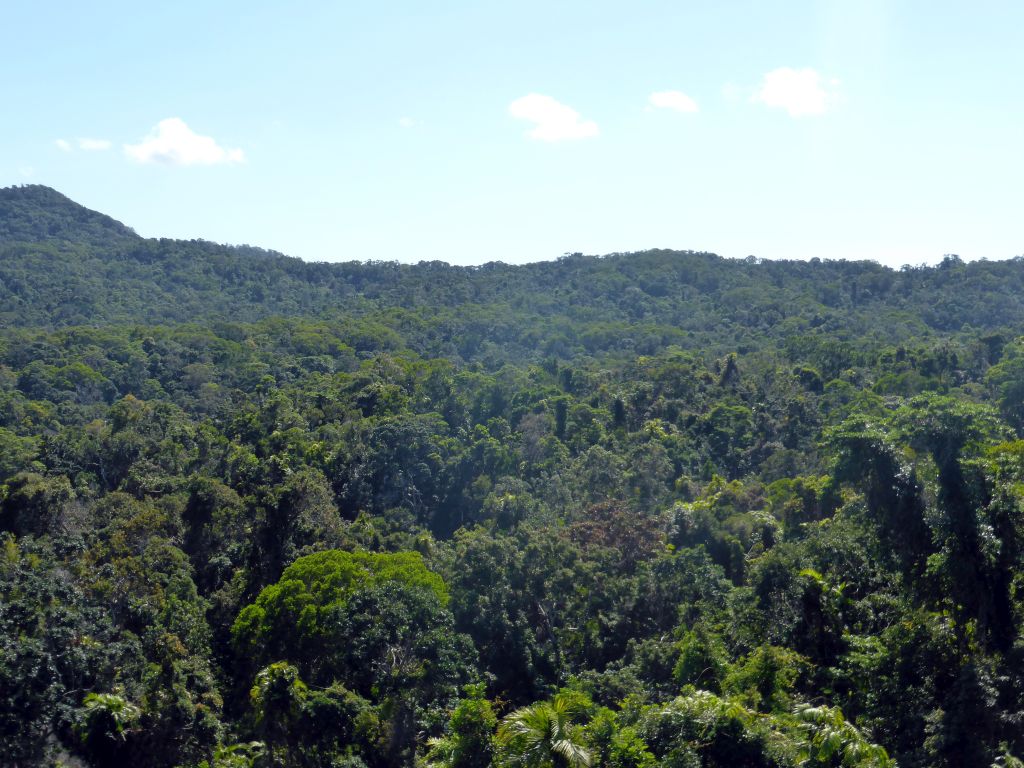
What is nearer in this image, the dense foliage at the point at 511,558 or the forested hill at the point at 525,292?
the dense foliage at the point at 511,558

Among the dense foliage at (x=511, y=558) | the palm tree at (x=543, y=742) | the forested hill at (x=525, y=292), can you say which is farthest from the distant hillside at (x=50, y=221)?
the palm tree at (x=543, y=742)

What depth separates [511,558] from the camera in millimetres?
24906

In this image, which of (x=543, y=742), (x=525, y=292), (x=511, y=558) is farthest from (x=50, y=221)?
(x=543, y=742)

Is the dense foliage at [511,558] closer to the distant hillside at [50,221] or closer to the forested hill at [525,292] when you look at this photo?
the forested hill at [525,292]

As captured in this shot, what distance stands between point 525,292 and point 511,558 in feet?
246

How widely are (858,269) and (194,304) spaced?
2761 inches

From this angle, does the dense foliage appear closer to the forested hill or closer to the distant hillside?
the forested hill

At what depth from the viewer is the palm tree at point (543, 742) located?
12250mm

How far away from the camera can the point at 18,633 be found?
62.5 feet

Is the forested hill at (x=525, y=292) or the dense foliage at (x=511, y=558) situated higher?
the forested hill at (x=525, y=292)

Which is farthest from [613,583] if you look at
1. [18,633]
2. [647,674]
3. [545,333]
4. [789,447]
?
[545,333]

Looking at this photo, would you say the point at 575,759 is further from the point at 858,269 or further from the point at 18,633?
the point at 858,269

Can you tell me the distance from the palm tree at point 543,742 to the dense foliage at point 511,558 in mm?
48

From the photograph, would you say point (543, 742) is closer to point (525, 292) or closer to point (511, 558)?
point (511, 558)
